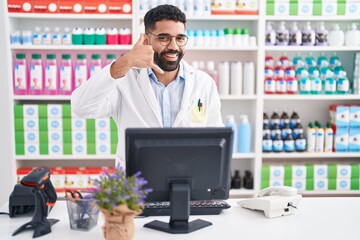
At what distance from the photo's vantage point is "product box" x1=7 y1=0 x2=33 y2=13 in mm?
3855

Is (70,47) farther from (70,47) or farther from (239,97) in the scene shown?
(239,97)

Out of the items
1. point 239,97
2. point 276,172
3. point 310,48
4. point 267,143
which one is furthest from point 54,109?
point 310,48

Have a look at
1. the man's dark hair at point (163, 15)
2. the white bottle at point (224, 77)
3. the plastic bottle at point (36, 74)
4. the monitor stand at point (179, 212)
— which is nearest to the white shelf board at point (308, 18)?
the white bottle at point (224, 77)

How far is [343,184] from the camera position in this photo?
4.21 metres

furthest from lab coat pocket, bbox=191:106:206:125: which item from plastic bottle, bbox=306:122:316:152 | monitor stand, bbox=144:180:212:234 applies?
plastic bottle, bbox=306:122:316:152

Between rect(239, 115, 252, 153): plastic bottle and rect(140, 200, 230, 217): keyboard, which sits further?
rect(239, 115, 252, 153): plastic bottle

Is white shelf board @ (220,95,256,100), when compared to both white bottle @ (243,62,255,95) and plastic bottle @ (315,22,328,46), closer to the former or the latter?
white bottle @ (243,62,255,95)

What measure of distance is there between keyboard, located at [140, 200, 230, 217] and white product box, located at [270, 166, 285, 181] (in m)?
1.98

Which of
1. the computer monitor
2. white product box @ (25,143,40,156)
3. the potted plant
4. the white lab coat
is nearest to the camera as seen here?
the potted plant

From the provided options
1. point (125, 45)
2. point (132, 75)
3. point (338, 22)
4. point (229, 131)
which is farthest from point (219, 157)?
point (338, 22)

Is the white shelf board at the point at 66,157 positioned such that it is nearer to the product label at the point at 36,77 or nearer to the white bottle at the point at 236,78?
the product label at the point at 36,77

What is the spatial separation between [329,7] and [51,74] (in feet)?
7.49

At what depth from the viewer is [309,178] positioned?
4.19 metres

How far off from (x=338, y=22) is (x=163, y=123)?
7.86ft
